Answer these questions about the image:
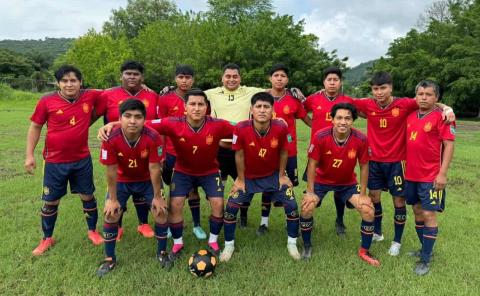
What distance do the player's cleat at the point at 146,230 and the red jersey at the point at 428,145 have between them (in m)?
3.62

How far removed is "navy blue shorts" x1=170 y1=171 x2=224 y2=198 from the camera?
504 cm

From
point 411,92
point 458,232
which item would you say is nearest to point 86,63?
point 411,92

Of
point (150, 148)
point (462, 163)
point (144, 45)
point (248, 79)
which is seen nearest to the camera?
point (150, 148)

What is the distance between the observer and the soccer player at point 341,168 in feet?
16.0

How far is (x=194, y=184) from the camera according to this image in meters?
5.23

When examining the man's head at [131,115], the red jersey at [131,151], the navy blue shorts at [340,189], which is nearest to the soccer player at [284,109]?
the navy blue shorts at [340,189]

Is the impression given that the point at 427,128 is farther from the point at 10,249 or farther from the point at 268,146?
the point at 10,249

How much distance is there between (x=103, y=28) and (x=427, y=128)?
213 feet

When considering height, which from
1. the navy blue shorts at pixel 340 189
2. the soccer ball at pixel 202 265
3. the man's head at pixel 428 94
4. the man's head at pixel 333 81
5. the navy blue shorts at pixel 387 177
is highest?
the man's head at pixel 333 81

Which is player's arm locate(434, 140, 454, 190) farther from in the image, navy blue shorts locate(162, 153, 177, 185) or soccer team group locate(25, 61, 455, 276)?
navy blue shorts locate(162, 153, 177, 185)

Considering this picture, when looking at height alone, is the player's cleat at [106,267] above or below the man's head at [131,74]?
below

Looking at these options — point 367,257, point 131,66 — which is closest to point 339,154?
point 367,257

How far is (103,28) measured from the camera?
6197 centimetres

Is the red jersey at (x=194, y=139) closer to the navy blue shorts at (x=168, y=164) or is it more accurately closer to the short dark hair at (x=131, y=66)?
the navy blue shorts at (x=168, y=164)
